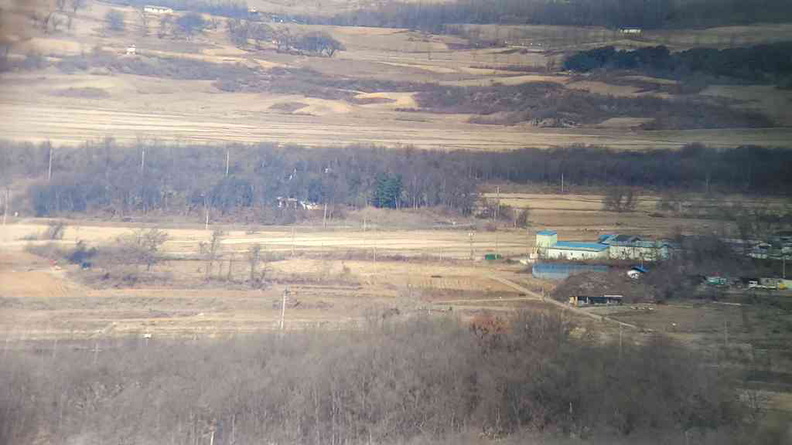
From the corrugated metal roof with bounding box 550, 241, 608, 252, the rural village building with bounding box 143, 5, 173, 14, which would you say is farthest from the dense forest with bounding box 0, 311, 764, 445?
the rural village building with bounding box 143, 5, 173, 14

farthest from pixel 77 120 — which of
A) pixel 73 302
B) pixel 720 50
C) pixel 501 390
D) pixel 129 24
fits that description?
pixel 720 50

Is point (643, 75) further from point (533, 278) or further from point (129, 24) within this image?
point (129, 24)

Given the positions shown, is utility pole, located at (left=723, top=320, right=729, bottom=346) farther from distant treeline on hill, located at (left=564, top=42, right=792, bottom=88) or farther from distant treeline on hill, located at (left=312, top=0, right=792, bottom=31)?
distant treeline on hill, located at (left=312, top=0, right=792, bottom=31)

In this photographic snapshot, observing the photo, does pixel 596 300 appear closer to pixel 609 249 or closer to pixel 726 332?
pixel 609 249

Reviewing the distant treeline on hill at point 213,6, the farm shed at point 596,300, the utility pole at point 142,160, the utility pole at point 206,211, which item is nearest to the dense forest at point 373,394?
the farm shed at point 596,300

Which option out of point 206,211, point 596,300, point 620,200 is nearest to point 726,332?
point 596,300
